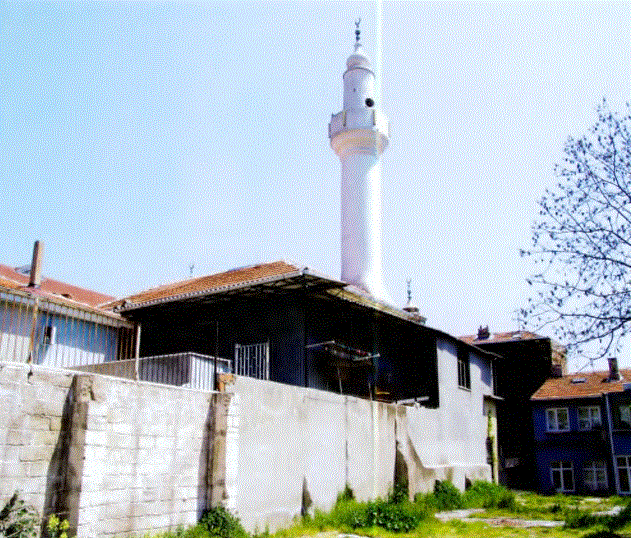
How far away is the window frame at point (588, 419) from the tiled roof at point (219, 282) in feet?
74.5

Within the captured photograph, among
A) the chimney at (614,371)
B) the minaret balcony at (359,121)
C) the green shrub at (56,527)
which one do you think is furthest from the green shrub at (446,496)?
the chimney at (614,371)

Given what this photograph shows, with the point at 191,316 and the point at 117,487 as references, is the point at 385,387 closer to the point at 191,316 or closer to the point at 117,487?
the point at 191,316

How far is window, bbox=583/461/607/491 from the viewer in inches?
1266

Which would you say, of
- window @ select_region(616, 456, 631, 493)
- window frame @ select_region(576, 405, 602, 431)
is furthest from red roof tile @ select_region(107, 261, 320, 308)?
window @ select_region(616, 456, 631, 493)

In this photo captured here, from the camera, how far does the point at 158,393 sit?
999cm

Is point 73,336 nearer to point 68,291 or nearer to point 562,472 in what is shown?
point 68,291

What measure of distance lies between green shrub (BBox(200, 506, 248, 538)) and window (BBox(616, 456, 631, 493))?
26.8 meters

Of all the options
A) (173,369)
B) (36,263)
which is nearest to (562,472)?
(173,369)

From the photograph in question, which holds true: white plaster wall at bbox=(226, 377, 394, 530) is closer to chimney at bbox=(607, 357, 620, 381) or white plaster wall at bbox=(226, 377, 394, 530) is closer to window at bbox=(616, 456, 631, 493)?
window at bbox=(616, 456, 631, 493)

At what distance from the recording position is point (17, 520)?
749 cm

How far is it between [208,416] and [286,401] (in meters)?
2.27

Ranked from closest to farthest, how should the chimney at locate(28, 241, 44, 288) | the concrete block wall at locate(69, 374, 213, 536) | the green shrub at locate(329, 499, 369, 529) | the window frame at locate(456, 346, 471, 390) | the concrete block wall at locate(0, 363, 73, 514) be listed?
the concrete block wall at locate(0, 363, 73, 514), the concrete block wall at locate(69, 374, 213, 536), the green shrub at locate(329, 499, 369, 529), the chimney at locate(28, 241, 44, 288), the window frame at locate(456, 346, 471, 390)

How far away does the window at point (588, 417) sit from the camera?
33250 millimetres

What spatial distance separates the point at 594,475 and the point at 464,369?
12.9 m
